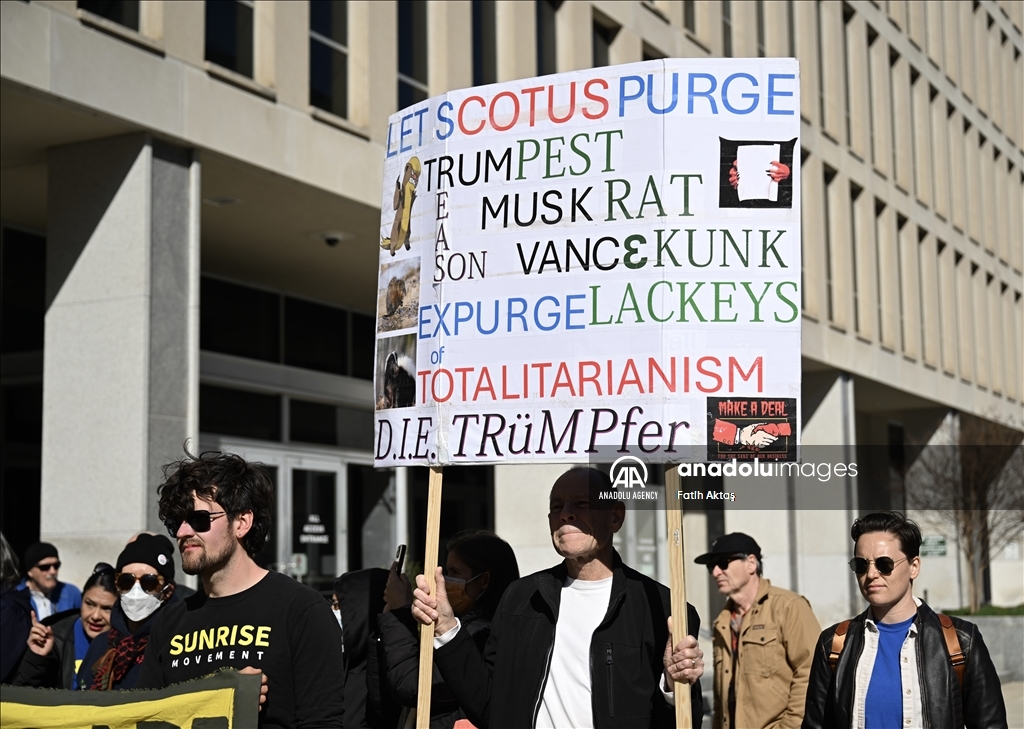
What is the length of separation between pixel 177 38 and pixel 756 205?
870 cm

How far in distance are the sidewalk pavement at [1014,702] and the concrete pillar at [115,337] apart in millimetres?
7717

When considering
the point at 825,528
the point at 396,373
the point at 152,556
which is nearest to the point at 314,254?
the point at 152,556

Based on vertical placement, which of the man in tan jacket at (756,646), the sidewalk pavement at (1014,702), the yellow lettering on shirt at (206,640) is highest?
the yellow lettering on shirt at (206,640)

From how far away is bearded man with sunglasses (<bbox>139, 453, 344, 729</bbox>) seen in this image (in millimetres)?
4133

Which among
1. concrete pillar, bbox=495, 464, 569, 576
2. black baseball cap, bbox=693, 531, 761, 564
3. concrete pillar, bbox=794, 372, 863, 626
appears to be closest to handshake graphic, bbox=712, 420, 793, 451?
black baseball cap, bbox=693, 531, 761, 564

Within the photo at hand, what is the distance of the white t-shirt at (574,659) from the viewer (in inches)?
188

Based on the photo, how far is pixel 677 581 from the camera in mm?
4613

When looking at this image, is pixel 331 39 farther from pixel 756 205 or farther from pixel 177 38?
pixel 756 205

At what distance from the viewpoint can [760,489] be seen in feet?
90.2

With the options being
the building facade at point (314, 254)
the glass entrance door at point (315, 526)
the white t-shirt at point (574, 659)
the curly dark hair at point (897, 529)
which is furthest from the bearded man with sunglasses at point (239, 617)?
the glass entrance door at point (315, 526)

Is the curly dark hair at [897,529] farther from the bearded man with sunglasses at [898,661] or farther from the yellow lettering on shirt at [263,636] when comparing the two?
the yellow lettering on shirt at [263,636]

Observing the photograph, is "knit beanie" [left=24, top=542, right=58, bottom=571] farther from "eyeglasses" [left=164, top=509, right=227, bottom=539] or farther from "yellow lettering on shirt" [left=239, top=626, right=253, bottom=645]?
"yellow lettering on shirt" [left=239, top=626, right=253, bottom=645]

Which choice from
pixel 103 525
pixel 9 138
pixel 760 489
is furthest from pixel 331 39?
pixel 760 489

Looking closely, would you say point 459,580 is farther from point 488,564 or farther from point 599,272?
point 599,272
